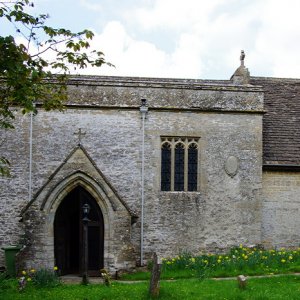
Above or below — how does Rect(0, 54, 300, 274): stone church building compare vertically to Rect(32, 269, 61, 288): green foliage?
above

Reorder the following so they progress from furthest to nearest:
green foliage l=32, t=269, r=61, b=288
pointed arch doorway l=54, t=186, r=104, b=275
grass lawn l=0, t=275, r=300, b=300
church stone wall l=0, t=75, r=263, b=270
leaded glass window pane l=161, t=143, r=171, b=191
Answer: leaded glass window pane l=161, t=143, r=171, b=191 < church stone wall l=0, t=75, r=263, b=270 < pointed arch doorway l=54, t=186, r=104, b=275 < green foliage l=32, t=269, r=61, b=288 < grass lawn l=0, t=275, r=300, b=300

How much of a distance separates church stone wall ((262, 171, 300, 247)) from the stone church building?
1.4 inches

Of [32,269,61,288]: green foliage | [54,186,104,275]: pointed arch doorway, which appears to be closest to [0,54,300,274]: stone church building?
[54,186,104,275]: pointed arch doorway

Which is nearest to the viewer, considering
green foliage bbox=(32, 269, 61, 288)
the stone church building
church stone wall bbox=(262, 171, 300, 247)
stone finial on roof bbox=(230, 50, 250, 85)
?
green foliage bbox=(32, 269, 61, 288)

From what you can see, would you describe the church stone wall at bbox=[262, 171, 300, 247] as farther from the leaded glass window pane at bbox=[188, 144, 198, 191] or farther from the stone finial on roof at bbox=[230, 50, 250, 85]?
the stone finial on roof at bbox=[230, 50, 250, 85]

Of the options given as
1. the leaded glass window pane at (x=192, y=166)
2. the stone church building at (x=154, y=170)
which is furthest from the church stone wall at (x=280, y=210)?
the leaded glass window pane at (x=192, y=166)

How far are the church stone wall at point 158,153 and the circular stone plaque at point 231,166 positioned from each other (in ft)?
0.39

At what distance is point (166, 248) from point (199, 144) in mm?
3657

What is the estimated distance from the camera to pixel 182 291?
12.9m

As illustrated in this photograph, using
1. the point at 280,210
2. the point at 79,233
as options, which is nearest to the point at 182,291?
the point at 79,233

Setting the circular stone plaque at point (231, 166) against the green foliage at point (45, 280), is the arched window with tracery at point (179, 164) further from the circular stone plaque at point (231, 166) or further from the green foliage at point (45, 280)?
the green foliage at point (45, 280)

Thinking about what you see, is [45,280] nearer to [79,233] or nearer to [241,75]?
[79,233]

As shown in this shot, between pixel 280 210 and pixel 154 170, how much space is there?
185 inches

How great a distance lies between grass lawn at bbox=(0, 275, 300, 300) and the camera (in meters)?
12.5
